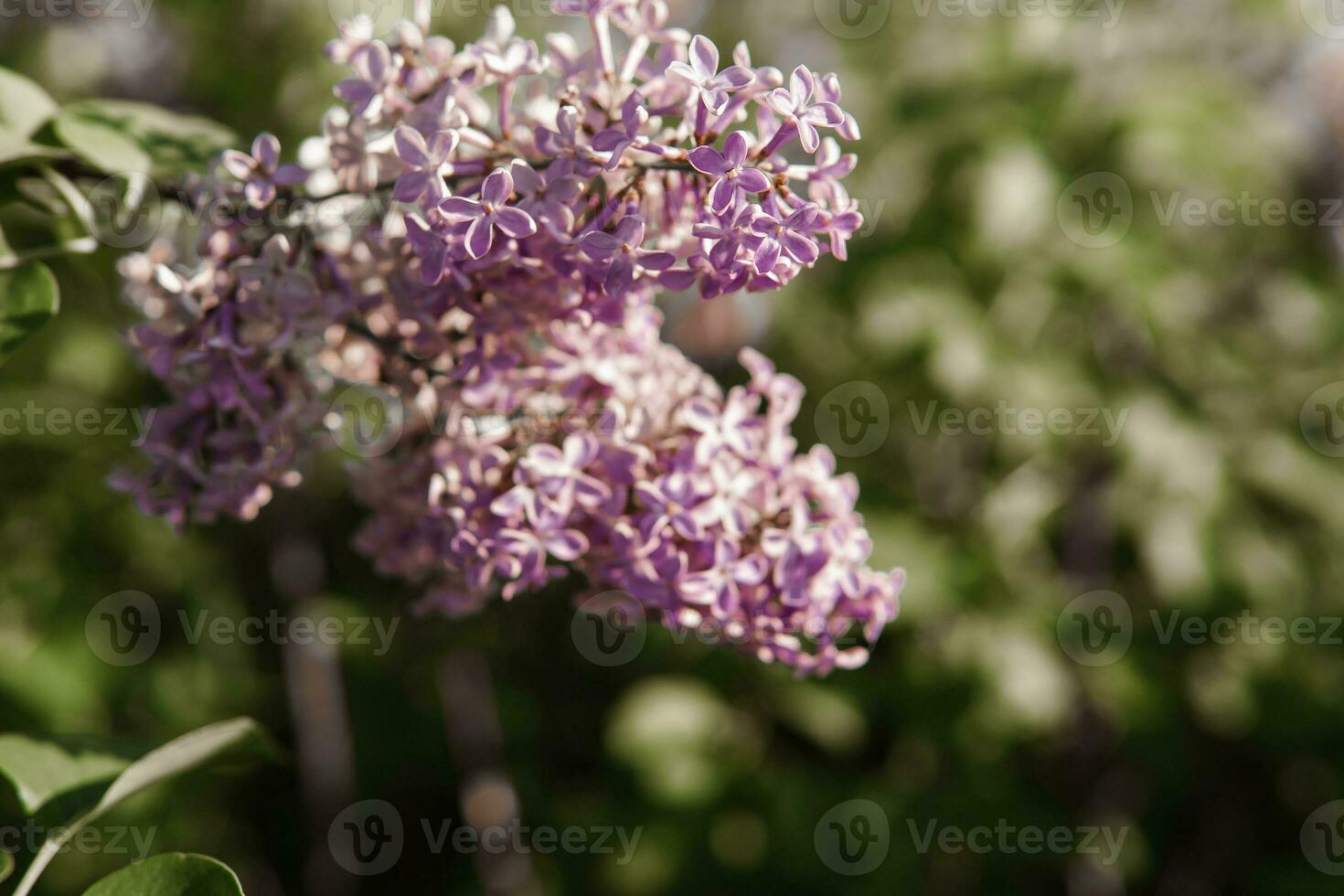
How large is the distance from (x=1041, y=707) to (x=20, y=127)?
167 cm

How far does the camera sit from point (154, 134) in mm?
939

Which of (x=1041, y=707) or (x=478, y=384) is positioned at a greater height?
(x=478, y=384)

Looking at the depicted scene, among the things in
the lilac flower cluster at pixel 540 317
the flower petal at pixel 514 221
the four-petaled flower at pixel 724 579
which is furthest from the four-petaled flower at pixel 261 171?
the four-petaled flower at pixel 724 579

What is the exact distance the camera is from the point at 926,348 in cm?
183

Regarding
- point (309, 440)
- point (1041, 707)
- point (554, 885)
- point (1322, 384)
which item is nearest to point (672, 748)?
point (554, 885)

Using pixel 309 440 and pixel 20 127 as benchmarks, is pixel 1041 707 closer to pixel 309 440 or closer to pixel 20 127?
pixel 309 440

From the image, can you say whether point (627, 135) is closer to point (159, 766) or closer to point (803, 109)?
point (803, 109)

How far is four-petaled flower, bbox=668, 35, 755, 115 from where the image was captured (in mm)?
739

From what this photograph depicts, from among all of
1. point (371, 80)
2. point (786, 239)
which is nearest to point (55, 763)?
point (371, 80)

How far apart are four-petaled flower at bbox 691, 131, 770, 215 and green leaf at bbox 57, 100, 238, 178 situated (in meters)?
0.47

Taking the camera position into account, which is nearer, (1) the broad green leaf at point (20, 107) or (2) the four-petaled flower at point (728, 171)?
(2) the four-petaled flower at point (728, 171)

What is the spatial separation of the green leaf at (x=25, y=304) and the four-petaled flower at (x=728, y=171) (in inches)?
20.0

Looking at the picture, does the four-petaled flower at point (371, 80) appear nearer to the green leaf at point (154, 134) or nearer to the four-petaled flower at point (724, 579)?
the green leaf at point (154, 134)

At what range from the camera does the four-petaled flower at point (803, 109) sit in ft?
2.44
